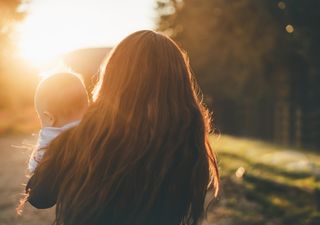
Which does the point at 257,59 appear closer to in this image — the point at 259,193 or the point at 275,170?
the point at 275,170

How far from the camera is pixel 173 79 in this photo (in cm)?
216

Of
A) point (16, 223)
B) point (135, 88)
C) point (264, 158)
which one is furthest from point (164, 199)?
point (264, 158)

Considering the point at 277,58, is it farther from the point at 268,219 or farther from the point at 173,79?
the point at 173,79

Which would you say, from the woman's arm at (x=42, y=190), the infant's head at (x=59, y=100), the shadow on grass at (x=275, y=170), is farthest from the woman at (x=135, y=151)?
the shadow on grass at (x=275, y=170)

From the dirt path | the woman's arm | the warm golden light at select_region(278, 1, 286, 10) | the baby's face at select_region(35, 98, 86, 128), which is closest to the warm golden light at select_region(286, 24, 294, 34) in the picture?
the warm golden light at select_region(278, 1, 286, 10)

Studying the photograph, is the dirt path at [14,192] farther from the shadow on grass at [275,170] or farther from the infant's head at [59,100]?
the shadow on grass at [275,170]

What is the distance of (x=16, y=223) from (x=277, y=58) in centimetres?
1404

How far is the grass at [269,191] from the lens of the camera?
7.71m

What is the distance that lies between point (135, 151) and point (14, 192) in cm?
845

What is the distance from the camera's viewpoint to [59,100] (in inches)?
85.1

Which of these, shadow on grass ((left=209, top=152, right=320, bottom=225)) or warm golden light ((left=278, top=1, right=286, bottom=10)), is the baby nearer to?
shadow on grass ((left=209, top=152, right=320, bottom=225))

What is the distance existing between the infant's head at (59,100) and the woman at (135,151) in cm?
11

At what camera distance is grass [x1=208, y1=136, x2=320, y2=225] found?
771 cm

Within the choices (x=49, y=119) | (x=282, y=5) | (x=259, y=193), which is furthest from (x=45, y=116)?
(x=282, y=5)
